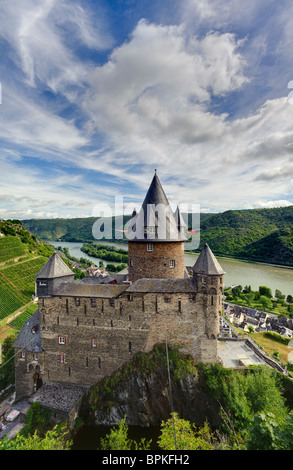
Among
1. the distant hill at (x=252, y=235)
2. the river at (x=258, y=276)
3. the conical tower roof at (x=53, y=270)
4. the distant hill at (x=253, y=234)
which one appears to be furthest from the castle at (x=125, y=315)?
the distant hill at (x=253, y=234)

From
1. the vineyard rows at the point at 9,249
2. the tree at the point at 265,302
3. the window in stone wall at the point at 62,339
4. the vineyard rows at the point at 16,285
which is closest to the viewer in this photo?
the window in stone wall at the point at 62,339

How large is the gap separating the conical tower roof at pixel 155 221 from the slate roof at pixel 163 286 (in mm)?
3375

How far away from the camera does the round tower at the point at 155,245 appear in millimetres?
17234

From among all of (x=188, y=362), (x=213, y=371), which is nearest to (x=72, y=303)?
(x=188, y=362)

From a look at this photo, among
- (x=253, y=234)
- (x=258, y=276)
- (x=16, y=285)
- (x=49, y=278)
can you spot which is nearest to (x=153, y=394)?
(x=49, y=278)

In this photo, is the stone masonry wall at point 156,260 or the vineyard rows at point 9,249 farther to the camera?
the vineyard rows at point 9,249

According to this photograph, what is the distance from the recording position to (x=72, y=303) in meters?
17.4

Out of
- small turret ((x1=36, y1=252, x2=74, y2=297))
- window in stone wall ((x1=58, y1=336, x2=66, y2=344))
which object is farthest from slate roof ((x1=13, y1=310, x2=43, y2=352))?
small turret ((x1=36, y1=252, x2=74, y2=297))

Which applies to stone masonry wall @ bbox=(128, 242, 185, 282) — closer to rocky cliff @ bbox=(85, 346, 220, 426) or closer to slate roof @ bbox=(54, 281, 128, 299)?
slate roof @ bbox=(54, 281, 128, 299)

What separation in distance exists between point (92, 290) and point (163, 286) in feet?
19.2

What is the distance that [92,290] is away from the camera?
668 inches

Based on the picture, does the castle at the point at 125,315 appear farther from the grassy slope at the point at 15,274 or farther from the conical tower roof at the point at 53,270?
the grassy slope at the point at 15,274

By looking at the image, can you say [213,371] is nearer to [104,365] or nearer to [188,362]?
[188,362]

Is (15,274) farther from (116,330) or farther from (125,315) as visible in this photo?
(125,315)
